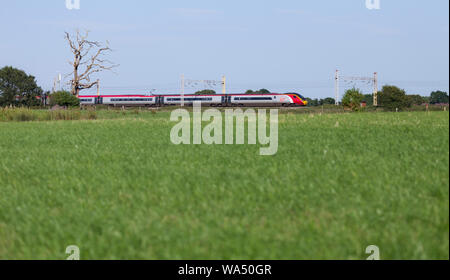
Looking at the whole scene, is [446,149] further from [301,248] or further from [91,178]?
[91,178]

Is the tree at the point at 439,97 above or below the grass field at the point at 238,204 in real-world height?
above

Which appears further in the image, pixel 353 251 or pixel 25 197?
pixel 25 197

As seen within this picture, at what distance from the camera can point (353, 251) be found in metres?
5.14

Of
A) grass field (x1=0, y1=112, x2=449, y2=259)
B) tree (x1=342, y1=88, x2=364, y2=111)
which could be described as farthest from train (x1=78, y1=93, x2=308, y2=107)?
grass field (x1=0, y1=112, x2=449, y2=259)

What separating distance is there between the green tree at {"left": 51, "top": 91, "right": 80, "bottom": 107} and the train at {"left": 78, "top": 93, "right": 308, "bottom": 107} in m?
8.80

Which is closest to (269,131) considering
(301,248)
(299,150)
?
(299,150)

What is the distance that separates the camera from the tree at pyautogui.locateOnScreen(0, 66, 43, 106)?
2753 inches

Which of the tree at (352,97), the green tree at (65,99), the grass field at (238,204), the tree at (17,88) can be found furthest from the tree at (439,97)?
the grass field at (238,204)

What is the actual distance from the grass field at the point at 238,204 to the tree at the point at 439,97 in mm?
136167

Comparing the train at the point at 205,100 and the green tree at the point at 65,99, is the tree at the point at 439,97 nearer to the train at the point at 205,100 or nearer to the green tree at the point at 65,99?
the train at the point at 205,100

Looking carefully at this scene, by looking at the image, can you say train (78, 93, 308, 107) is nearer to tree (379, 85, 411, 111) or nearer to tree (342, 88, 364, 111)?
tree (342, 88, 364, 111)

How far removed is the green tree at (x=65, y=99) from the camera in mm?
58156
